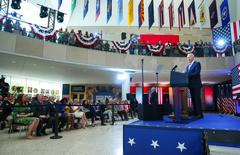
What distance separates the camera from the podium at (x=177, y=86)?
9.74ft

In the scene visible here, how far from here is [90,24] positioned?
1723cm

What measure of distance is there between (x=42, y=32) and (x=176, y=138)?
870cm

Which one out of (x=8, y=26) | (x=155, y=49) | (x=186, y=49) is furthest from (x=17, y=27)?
(x=186, y=49)

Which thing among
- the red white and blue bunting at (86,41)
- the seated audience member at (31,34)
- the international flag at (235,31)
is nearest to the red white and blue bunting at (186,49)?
the international flag at (235,31)

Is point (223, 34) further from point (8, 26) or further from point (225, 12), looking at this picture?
point (8, 26)

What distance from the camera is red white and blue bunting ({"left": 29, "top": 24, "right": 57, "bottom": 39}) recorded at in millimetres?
8974

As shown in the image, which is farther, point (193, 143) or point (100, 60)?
point (100, 60)

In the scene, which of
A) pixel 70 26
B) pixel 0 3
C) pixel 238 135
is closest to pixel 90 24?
pixel 70 26

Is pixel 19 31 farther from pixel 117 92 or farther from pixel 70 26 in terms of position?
pixel 117 92

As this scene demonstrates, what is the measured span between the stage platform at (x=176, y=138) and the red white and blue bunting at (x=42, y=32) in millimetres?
7905

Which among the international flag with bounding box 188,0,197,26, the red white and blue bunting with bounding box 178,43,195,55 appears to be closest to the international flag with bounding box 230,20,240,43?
the red white and blue bunting with bounding box 178,43,195,55

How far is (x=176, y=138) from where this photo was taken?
8.86ft

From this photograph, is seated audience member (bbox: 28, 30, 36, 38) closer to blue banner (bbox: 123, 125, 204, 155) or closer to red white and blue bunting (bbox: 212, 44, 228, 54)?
blue banner (bbox: 123, 125, 204, 155)

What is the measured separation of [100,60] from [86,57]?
0.88 m
